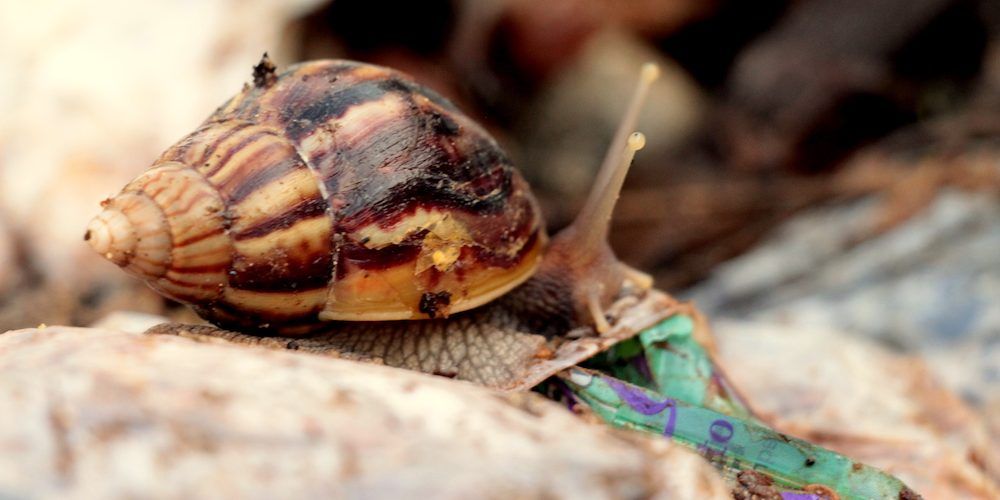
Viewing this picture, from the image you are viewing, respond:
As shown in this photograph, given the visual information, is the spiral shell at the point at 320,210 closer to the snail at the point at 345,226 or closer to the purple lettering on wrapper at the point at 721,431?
the snail at the point at 345,226

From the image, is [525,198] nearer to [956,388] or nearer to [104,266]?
[956,388]

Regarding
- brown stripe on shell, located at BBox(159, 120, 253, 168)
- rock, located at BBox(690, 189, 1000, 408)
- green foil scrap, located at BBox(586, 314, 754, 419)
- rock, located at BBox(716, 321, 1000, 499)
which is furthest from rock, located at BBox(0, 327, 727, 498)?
rock, located at BBox(690, 189, 1000, 408)

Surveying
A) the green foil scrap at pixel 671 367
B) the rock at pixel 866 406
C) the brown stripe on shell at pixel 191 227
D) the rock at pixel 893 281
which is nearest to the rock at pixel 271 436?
the brown stripe on shell at pixel 191 227

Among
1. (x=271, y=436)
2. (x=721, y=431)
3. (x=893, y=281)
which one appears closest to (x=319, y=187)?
(x=271, y=436)

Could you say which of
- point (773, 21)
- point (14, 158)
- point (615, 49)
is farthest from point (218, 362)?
point (773, 21)

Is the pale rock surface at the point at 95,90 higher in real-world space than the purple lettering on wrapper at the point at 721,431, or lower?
higher
